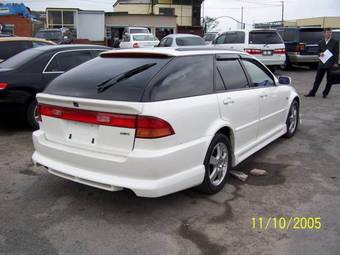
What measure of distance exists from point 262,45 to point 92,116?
44.6ft

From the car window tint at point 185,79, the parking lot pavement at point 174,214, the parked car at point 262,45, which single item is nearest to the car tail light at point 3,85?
the parking lot pavement at point 174,214

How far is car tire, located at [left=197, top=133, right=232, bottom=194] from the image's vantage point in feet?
14.7

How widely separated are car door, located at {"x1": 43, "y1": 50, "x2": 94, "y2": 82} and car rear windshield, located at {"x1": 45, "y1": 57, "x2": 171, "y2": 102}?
3018 millimetres

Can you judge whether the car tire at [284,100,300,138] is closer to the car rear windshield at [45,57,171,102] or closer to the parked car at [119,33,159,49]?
the car rear windshield at [45,57,171,102]

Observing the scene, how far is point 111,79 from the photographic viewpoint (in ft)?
13.9

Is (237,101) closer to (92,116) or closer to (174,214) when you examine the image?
(174,214)

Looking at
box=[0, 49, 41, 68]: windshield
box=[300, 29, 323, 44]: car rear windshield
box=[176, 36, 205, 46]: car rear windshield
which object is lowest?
box=[0, 49, 41, 68]: windshield

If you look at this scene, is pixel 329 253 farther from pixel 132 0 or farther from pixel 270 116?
pixel 132 0

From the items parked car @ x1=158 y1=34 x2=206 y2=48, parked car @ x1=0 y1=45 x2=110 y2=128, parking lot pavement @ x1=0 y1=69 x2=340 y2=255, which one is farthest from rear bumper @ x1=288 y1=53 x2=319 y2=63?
parking lot pavement @ x1=0 y1=69 x2=340 y2=255

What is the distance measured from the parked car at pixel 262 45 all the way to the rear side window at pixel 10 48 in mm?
8877

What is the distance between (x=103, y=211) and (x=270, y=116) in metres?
2.94

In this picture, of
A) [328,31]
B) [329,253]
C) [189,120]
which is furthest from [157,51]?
[328,31]

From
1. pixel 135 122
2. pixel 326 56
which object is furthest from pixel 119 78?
pixel 326 56

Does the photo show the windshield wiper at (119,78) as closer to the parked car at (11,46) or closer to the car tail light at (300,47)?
the parked car at (11,46)
